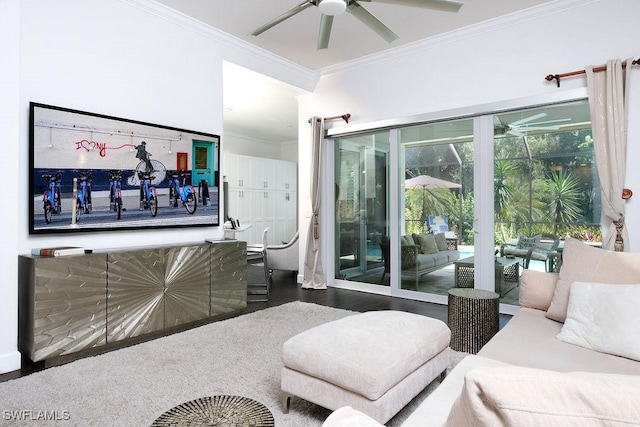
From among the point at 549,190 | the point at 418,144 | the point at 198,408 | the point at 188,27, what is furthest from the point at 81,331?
the point at 549,190

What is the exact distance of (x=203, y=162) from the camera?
3.99 metres

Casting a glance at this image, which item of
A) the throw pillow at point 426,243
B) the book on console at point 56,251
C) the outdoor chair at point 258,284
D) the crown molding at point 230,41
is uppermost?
the crown molding at point 230,41

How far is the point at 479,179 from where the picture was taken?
4.12m

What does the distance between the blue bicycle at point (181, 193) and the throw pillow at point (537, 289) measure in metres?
3.01

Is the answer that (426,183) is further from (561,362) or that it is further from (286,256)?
(561,362)

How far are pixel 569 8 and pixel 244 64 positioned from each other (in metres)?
3.36

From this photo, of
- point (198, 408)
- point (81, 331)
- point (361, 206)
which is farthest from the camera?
point (361, 206)

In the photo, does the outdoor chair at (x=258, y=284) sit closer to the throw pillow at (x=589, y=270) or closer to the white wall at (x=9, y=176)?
the white wall at (x=9, y=176)

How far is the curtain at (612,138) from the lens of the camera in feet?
10.7

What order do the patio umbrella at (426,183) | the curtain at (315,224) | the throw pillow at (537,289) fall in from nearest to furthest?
the throw pillow at (537,289), the patio umbrella at (426,183), the curtain at (315,224)

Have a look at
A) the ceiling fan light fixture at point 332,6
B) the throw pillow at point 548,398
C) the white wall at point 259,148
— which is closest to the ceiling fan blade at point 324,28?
the ceiling fan light fixture at point 332,6

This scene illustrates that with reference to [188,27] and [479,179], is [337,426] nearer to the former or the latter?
[479,179]

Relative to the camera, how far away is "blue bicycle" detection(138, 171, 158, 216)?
3.47 meters

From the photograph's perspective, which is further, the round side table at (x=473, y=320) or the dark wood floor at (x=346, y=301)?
the dark wood floor at (x=346, y=301)
